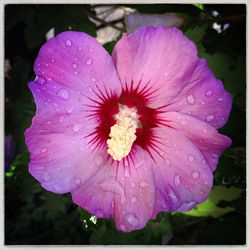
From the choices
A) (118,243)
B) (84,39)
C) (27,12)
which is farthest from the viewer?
(27,12)

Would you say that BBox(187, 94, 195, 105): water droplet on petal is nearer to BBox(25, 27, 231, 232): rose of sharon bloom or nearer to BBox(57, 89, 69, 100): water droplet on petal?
BBox(25, 27, 231, 232): rose of sharon bloom

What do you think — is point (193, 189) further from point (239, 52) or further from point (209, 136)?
point (239, 52)

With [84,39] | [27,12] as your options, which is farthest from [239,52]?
[27,12]

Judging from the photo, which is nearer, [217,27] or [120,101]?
[120,101]

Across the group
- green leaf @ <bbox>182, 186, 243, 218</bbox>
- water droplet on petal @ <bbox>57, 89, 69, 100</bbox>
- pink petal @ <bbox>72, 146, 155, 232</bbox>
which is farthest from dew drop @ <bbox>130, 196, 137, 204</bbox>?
green leaf @ <bbox>182, 186, 243, 218</bbox>

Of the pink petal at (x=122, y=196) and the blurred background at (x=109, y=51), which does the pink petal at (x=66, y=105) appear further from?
the blurred background at (x=109, y=51)

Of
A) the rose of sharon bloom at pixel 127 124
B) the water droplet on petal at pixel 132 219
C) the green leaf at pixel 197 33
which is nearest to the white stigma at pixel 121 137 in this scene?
the rose of sharon bloom at pixel 127 124

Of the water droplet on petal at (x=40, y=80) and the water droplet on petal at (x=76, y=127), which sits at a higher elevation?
the water droplet on petal at (x=40, y=80)
